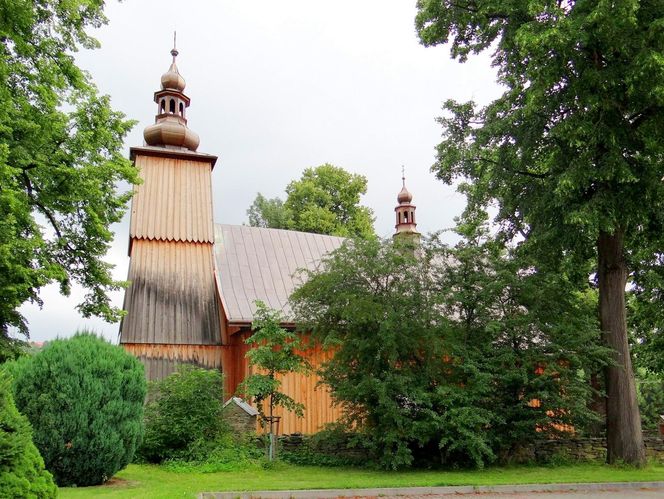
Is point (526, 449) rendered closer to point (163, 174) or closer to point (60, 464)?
point (60, 464)

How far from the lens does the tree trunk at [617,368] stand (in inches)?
482

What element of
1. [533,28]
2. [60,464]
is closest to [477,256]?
[533,28]

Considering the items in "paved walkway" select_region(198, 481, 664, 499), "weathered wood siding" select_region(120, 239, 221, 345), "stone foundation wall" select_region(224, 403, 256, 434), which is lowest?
"paved walkway" select_region(198, 481, 664, 499)

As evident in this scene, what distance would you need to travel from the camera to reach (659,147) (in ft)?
35.2

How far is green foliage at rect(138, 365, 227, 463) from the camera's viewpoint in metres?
12.3

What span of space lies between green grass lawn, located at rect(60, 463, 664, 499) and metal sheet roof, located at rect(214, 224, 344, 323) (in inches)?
240

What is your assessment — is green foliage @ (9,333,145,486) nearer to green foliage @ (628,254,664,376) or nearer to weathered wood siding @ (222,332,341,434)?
weathered wood siding @ (222,332,341,434)

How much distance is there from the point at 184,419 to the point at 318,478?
3.66m

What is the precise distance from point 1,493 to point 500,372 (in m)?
9.94

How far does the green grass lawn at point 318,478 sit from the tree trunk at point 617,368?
1.49ft

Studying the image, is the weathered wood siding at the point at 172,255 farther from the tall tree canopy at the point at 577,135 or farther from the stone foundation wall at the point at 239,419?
the tall tree canopy at the point at 577,135

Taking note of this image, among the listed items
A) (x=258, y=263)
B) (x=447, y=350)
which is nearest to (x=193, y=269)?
(x=258, y=263)

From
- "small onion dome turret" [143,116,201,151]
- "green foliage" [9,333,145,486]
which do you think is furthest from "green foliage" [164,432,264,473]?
"small onion dome turret" [143,116,201,151]

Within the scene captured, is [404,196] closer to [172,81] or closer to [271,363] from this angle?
[172,81]
